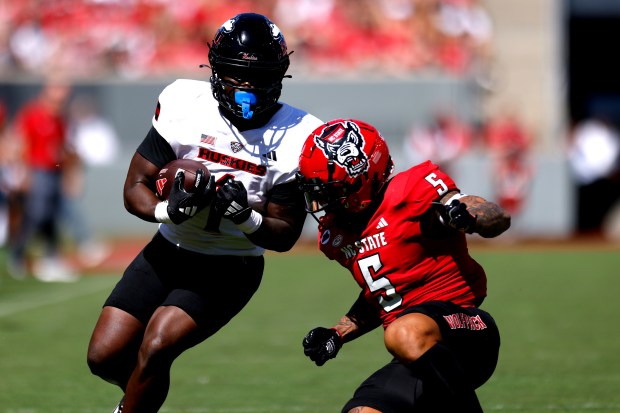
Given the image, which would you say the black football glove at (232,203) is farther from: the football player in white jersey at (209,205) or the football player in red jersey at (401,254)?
the football player in red jersey at (401,254)

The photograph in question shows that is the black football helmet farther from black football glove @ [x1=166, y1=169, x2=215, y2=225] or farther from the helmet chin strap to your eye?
black football glove @ [x1=166, y1=169, x2=215, y2=225]

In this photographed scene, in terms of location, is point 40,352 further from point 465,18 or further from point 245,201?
point 465,18

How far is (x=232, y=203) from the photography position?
14.8 ft

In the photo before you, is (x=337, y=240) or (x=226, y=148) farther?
(x=226, y=148)

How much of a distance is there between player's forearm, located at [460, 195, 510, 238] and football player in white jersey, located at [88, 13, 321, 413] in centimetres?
92

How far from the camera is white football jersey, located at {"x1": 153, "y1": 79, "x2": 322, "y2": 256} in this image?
4.86 meters

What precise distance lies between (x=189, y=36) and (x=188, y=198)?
14.1 meters

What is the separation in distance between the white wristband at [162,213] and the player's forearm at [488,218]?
48.8 inches

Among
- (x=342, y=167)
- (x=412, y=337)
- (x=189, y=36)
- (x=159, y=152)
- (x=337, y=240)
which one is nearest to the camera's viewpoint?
(x=412, y=337)

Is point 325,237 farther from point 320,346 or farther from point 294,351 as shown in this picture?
point 294,351

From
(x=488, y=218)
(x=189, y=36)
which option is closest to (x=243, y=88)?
(x=488, y=218)

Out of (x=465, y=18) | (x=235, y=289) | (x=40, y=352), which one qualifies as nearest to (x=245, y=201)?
(x=235, y=289)

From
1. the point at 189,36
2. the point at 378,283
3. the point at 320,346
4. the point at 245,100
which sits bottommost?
the point at 320,346

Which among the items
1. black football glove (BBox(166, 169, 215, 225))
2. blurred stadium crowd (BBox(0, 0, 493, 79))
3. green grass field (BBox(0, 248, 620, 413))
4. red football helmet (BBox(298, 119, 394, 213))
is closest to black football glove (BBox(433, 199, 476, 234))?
red football helmet (BBox(298, 119, 394, 213))
